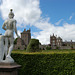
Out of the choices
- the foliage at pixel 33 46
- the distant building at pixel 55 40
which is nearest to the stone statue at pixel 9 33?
the foliage at pixel 33 46

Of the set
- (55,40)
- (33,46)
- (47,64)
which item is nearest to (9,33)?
(47,64)

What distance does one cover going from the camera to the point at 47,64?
637 centimetres

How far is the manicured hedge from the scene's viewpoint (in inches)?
238

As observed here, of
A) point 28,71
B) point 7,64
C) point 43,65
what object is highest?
point 7,64

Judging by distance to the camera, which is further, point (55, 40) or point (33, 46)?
point (55, 40)

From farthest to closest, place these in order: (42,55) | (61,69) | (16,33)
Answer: (42,55)
(61,69)
(16,33)

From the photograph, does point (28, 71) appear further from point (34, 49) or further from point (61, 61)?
point (34, 49)

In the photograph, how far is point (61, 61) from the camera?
6.21 m

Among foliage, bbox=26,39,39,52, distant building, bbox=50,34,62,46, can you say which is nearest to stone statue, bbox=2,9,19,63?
foliage, bbox=26,39,39,52

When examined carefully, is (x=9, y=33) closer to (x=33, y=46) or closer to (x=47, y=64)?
(x=47, y=64)

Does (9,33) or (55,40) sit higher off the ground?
(55,40)

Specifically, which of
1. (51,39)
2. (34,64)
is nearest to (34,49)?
(34,64)

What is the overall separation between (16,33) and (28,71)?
3.09m

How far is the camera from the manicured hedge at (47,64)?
6035 millimetres
